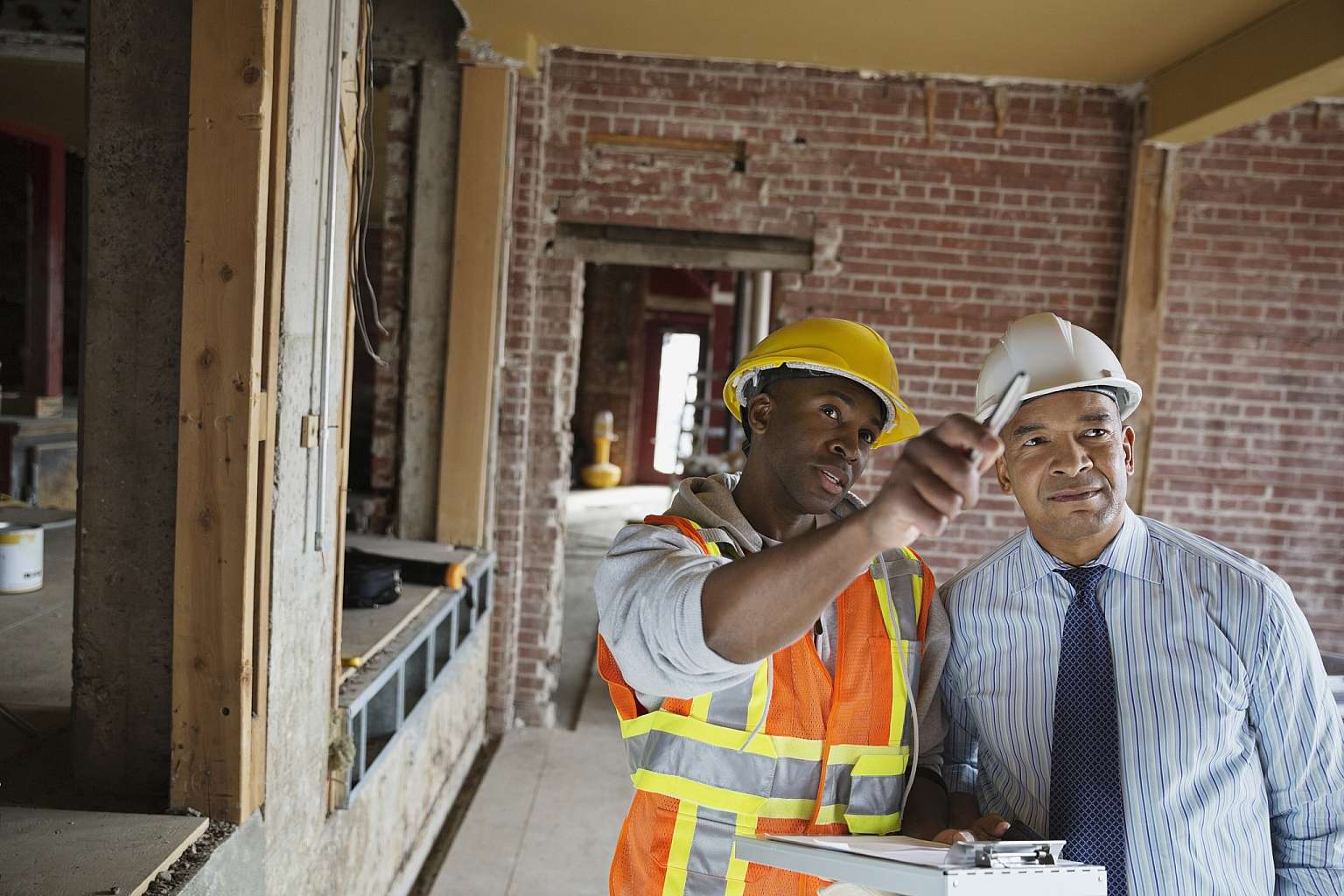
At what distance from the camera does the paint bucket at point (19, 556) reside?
383cm

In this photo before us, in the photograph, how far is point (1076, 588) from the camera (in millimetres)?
1716

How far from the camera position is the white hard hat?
1.74 meters

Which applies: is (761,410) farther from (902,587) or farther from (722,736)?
(722,736)

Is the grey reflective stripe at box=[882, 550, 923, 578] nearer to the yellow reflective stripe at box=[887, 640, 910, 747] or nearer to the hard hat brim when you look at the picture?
the yellow reflective stripe at box=[887, 640, 910, 747]

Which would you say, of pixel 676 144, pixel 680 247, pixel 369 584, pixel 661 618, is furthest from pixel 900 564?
pixel 676 144

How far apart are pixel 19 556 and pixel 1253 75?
17.5ft

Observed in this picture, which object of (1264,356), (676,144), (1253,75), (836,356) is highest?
(1253,75)

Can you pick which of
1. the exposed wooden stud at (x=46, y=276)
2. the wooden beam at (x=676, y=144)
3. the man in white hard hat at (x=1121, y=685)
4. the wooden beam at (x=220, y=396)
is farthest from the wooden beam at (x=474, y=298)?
the exposed wooden stud at (x=46, y=276)

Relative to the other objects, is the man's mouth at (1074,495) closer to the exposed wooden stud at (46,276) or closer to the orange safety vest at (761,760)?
the orange safety vest at (761,760)

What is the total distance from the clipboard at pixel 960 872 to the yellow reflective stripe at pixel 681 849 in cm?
22

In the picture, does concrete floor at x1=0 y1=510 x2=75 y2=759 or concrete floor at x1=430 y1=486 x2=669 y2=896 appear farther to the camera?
concrete floor at x1=430 y1=486 x2=669 y2=896

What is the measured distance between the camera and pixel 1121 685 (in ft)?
5.35

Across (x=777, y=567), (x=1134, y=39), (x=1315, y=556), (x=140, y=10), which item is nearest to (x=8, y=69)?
(x=140, y=10)

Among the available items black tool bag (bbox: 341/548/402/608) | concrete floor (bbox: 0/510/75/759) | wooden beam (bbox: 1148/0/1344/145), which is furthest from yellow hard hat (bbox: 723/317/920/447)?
wooden beam (bbox: 1148/0/1344/145)
